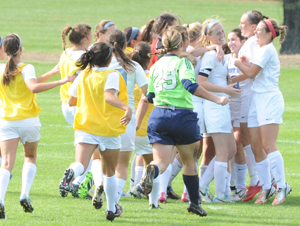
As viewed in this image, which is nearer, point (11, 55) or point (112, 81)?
point (112, 81)

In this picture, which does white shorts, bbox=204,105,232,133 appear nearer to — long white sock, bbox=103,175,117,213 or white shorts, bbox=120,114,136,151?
white shorts, bbox=120,114,136,151

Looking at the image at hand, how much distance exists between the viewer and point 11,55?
19.7 ft

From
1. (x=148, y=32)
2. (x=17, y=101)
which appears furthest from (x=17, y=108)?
(x=148, y=32)

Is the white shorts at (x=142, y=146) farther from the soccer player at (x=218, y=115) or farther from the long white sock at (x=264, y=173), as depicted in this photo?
the long white sock at (x=264, y=173)

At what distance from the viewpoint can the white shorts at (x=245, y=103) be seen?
285 inches

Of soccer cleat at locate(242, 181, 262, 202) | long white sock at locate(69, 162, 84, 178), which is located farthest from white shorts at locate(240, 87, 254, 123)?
long white sock at locate(69, 162, 84, 178)

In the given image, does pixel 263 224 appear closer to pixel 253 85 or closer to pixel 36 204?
pixel 253 85

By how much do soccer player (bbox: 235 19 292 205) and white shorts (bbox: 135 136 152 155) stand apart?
4.11 ft

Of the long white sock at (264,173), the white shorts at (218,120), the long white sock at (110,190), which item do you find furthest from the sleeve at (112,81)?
the long white sock at (264,173)

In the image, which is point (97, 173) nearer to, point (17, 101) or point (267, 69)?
point (17, 101)

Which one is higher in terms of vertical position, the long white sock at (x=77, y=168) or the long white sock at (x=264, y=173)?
the long white sock at (x=77, y=168)

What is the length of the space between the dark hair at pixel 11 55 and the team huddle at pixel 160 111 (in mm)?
11

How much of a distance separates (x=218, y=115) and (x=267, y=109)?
1.92 feet

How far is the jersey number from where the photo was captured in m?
5.60
